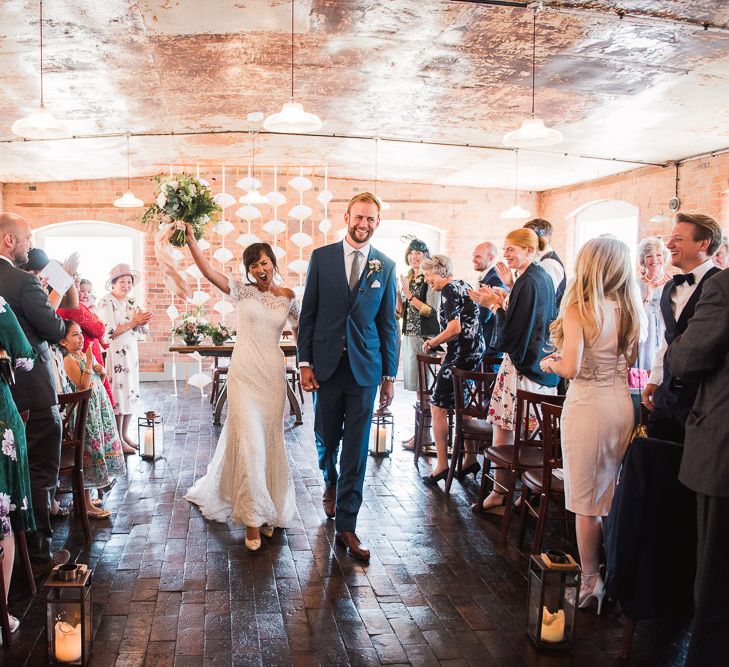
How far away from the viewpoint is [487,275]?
244 inches

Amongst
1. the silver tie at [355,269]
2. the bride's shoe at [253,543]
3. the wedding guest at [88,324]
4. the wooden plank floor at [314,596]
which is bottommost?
the wooden plank floor at [314,596]

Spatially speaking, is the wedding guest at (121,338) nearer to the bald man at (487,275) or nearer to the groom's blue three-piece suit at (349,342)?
the groom's blue three-piece suit at (349,342)

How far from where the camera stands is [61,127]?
16.2 ft

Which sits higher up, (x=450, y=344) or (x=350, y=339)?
(x=350, y=339)

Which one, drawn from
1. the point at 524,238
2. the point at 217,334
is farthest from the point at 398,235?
the point at 524,238

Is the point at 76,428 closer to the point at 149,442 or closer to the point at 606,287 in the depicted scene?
the point at 149,442

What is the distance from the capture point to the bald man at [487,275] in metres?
6.08

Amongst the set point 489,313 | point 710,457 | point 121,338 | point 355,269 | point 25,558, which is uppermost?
point 355,269

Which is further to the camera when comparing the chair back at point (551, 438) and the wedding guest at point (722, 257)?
the wedding guest at point (722, 257)

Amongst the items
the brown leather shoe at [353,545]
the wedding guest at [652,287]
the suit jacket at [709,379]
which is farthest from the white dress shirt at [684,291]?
the wedding guest at [652,287]

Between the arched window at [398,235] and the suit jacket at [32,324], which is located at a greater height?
the arched window at [398,235]

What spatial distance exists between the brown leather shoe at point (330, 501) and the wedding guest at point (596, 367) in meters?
1.85

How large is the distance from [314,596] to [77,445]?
5.50 feet

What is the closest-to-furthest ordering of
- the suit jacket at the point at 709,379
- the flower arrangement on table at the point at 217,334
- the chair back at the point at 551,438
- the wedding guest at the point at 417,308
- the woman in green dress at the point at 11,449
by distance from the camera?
the suit jacket at the point at 709,379
the woman in green dress at the point at 11,449
the chair back at the point at 551,438
the wedding guest at the point at 417,308
the flower arrangement on table at the point at 217,334
